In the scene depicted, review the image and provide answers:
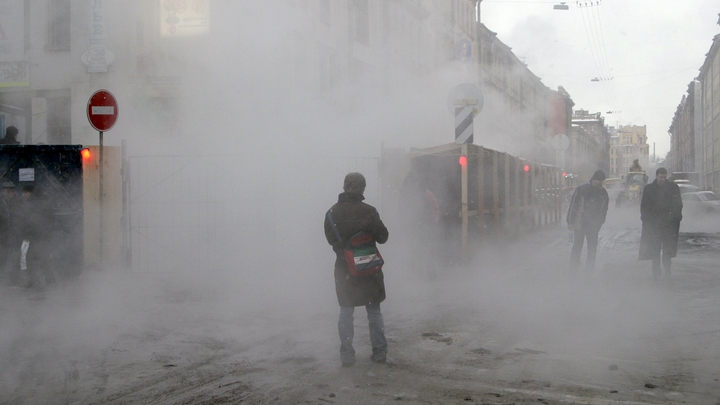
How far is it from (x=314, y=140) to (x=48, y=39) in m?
3.71

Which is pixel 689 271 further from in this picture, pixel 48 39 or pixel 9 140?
pixel 9 140

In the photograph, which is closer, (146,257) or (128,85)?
(146,257)

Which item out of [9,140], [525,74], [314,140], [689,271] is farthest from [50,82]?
[525,74]

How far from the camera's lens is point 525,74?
1448cm

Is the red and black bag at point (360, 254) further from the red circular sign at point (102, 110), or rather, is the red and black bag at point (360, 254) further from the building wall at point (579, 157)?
the building wall at point (579, 157)

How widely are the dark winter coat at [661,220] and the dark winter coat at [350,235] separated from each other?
4.24 m

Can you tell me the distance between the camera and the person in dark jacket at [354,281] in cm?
377

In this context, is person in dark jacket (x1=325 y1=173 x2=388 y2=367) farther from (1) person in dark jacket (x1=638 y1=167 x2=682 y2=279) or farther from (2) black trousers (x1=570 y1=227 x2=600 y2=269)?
(1) person in dark jacket (x1=638 y1=167 x2=682 y2=279)

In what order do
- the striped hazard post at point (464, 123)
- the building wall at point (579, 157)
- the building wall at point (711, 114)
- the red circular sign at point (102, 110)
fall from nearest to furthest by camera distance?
the red circular sign at point (102, 110), the striped hazard post at point (464, 123), the building wall at point (579, 157), the building wall at point (711, 114)

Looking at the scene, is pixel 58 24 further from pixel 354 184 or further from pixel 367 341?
pixel 367 341

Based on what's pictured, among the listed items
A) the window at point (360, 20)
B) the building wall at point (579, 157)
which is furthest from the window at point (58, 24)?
the building wall at point (579, 157)

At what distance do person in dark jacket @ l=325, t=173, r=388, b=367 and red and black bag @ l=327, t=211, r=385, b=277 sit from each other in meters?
0.02

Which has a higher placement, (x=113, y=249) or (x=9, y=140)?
(x=9, y=140)

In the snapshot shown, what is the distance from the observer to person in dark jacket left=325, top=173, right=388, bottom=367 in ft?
12.4
